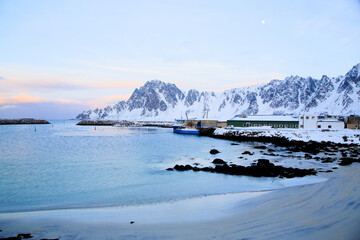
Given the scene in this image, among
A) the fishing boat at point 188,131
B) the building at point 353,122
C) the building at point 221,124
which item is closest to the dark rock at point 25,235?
the building at point 353,122

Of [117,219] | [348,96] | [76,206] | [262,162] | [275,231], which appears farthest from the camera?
[348,96]

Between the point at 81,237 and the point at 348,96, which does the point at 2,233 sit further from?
the point at 348,96

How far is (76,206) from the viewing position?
1198cm

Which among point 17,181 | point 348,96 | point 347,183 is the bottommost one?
point 17,181

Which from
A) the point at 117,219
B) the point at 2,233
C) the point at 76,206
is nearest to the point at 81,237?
the point at 117,219

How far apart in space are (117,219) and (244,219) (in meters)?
4.96

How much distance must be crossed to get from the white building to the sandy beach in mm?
45838

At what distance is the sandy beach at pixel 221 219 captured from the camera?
25.0 ft

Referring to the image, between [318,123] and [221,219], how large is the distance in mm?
53920

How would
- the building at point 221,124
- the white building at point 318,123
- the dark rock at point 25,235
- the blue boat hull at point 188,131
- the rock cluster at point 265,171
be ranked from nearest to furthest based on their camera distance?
the dark rock at point 25,235 < the rock cluster at point 265,171 < the white building at point 318,123 < the blue boat hull at point 188,131 < the building at point 221,124

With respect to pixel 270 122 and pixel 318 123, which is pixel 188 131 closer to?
pixel 270 122

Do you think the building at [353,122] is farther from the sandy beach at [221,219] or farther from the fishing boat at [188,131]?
the sandy beach at [221,219]

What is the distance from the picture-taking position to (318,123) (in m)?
54.1

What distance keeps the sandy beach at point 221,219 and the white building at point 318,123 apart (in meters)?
45.8
